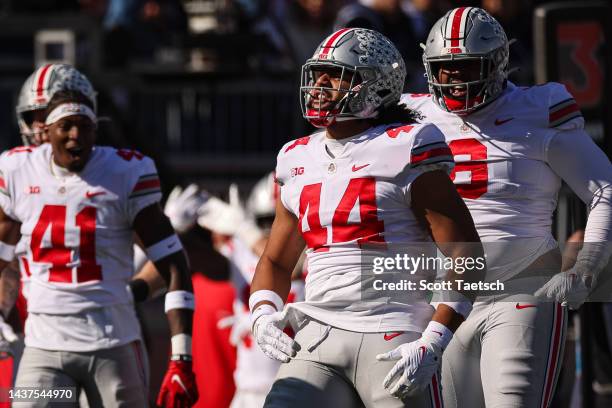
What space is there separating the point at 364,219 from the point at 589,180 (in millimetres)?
1080

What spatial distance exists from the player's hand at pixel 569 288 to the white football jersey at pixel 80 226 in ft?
5.58

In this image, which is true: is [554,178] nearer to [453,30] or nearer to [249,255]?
[453,30]

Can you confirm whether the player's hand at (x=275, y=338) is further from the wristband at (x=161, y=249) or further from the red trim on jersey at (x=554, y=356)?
the wristband at (x=161, y=249)

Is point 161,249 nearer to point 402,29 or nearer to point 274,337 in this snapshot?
point 274,337

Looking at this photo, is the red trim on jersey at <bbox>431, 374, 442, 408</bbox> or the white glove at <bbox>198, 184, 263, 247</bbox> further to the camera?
the white glove at <bbox>198, 184, 263, 247</bbox>

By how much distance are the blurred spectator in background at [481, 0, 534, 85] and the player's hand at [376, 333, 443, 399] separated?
6757 mm

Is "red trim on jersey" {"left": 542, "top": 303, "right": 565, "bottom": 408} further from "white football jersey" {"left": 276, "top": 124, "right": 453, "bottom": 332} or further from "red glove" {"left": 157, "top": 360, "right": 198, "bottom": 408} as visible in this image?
"red glove" {"left": 157, "top": 360, "right": 198, "bottom": 408}

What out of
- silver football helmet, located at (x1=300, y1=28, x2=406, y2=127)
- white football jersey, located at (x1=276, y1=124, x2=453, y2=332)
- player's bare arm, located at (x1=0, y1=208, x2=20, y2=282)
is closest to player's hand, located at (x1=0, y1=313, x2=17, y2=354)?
player's bare arm, located at (x1=0, y1=208, x2=20, y2=282)

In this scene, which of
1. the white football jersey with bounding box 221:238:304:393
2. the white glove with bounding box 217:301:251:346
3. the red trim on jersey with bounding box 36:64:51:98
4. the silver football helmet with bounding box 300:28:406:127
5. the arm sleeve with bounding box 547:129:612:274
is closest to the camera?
the silver football helmet with bounding box 300:28:406:127

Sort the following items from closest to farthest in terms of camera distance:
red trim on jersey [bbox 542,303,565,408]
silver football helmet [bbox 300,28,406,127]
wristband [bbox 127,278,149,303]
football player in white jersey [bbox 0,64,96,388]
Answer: silver football helmet [bbox 300,28,406,127]
red trim on jersey [bbox 542,303,565,408]
football player in white jersey [bbox 0,64,96,388]
wristband [bbox 127,278,149,303]

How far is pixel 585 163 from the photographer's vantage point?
5.54 metres

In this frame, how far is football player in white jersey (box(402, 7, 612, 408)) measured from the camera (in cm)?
538

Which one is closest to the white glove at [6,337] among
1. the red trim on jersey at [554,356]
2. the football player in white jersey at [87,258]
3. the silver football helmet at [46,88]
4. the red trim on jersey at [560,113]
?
the football player in white jersey at [87,258]

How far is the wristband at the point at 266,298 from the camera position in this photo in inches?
203
